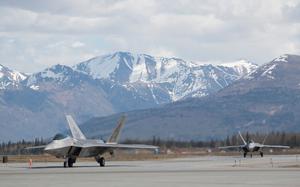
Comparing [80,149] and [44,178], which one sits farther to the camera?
[80,149]

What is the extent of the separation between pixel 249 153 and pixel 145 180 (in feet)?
320

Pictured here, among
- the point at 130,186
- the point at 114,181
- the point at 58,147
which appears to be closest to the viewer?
the point at 130,186

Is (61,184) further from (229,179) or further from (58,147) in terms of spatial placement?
(58,147)

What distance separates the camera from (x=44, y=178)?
50344 mm

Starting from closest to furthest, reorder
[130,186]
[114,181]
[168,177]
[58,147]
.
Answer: [130,186]
[114,181]
[168,177]
[58,147]

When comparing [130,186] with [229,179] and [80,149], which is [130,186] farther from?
[80,149]

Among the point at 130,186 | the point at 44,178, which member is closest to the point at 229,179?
the point at 130,186

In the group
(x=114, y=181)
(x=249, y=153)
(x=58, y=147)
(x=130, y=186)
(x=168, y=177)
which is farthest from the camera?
(x=249, y=153)

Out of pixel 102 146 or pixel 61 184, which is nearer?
pixel 61 184

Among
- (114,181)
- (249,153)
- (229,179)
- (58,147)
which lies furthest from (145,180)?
(249,153)

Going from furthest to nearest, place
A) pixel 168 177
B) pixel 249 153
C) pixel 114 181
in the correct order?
pixel 249 153 → pixel 168 177 → pixel 114 181

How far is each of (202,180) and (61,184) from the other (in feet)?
28.1

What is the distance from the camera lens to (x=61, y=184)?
44125mm

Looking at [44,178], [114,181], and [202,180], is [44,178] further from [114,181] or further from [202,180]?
[202,180]
